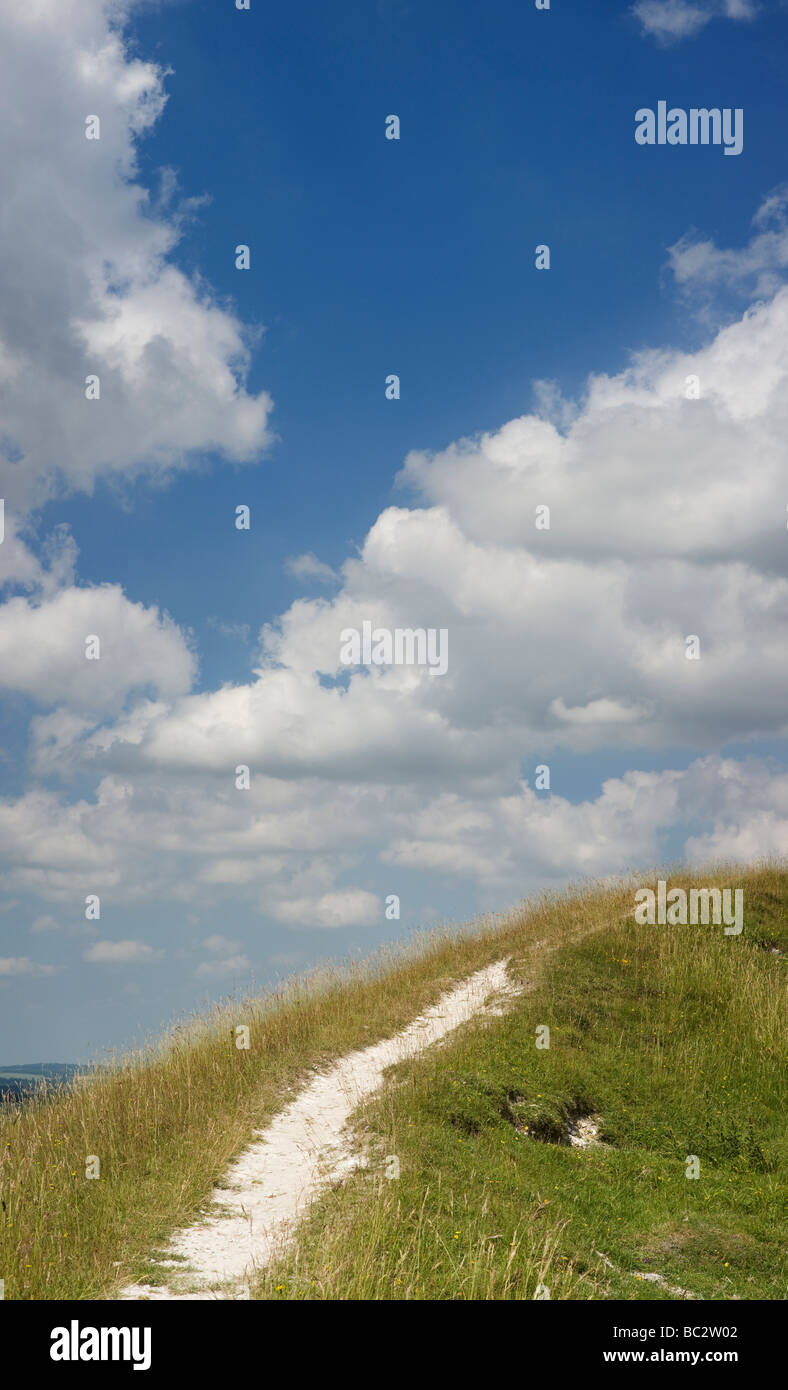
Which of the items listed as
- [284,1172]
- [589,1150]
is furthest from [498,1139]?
[284,1172]

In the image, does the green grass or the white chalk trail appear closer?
the green grass

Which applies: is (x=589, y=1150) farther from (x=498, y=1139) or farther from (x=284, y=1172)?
(x=284, y=1172)

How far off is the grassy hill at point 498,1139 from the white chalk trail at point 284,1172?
32 cm

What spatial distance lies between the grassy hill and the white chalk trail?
32 centimetres

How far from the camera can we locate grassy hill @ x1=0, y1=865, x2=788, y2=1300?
8.90 meters

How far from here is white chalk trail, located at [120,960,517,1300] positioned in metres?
8.96

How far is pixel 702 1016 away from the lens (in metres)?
19.3

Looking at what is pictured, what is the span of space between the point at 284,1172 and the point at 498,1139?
3130 millimetres

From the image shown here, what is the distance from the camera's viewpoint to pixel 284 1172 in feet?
40.0

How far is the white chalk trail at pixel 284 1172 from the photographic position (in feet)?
29.4

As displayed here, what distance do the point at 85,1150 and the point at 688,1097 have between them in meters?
10.3
